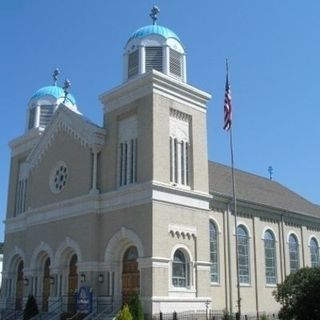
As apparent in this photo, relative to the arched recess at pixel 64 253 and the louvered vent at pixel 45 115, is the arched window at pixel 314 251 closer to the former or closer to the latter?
the arched recess at pixel 64 253

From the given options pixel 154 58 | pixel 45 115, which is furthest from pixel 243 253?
pixel 45 115

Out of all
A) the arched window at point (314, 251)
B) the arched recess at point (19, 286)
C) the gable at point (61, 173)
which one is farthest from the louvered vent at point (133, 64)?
the arched window at point (314, 251)

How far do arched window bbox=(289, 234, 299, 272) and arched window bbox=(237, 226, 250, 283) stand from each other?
557 cm

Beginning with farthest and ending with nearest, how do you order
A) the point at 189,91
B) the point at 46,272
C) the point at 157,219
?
the point at 46,272 < the point at 189,91 < the point at 157,219

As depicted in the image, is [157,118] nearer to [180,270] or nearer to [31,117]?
[180,270]

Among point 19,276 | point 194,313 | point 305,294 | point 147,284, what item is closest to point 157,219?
point 147,284

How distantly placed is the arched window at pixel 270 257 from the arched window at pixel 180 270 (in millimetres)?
10215

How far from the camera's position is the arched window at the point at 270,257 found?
35.8 m

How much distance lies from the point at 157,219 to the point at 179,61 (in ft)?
32.6

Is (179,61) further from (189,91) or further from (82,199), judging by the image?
(82,199)

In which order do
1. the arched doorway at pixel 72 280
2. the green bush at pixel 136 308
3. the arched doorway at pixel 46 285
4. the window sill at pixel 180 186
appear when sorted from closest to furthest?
the green bush at pixel 136 308 → the window sill at pixel 180 186 → the arched doorway at pixel 72 280 → the arched doorway at pixel 46 285

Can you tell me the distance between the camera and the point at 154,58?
30.1m

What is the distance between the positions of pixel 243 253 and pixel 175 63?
1300 cm

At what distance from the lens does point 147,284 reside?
25359 mm
